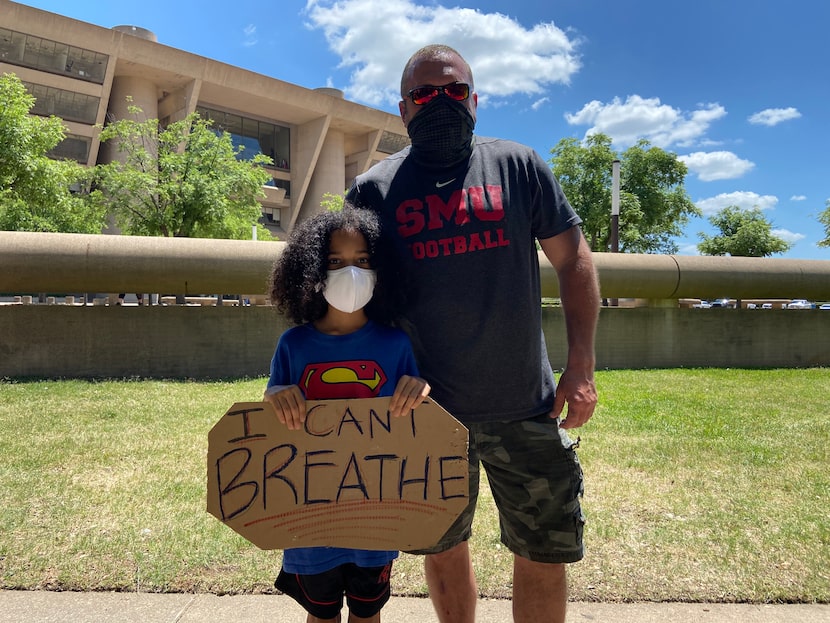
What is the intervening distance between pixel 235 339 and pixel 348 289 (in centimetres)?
697

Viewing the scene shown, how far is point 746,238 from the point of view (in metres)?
42.2

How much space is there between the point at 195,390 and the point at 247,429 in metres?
5.91

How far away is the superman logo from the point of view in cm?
182

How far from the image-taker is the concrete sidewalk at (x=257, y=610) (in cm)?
256

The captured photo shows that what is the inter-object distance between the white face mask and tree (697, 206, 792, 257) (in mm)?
46457

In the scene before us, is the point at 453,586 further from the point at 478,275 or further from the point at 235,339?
the point at 235,339

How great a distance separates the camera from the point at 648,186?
99.3 ft

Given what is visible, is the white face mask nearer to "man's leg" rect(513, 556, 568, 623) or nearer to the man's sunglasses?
the man's sunglasses

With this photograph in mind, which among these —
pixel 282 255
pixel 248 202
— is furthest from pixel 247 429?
pixel 248 202

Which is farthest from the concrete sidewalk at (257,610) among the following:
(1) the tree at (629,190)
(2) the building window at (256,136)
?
(2) the building window at (256,136)

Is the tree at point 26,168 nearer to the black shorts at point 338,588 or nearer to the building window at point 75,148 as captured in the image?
the black shorts at point 338,588

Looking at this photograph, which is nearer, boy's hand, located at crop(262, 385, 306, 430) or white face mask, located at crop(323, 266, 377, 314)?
boy's hand, located at crop(262, 385, 306, 430)

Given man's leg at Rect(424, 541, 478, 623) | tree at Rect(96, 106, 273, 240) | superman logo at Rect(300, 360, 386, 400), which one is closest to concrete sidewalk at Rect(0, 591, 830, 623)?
man's leg at Rect(424, 541, 478, 623)

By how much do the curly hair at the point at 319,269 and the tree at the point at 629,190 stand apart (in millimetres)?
27667
